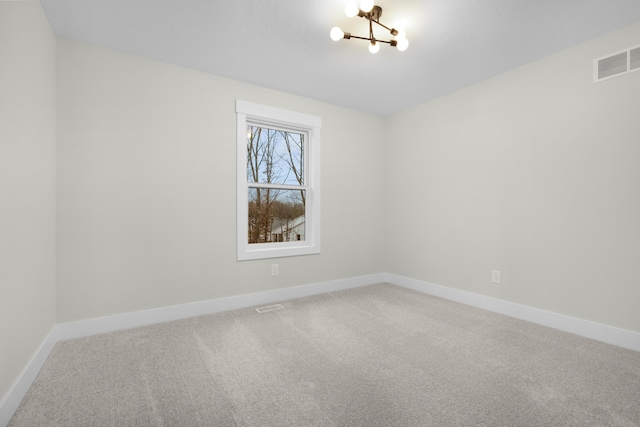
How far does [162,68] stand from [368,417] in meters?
3.15

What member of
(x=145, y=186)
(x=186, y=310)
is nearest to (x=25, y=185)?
(x=145, y=186)

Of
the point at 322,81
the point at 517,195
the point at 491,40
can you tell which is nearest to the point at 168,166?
the point at 322,81

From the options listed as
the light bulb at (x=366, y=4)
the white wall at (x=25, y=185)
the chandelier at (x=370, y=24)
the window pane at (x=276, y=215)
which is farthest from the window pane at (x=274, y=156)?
the light bulb at (x=366, y=4)

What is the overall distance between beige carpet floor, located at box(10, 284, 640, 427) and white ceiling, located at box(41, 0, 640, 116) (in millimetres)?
2392

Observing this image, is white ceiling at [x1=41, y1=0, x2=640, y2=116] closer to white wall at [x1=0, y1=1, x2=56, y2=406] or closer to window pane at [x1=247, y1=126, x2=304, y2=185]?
white wall at [x1=0, y1=1, x2=56, y2=406]

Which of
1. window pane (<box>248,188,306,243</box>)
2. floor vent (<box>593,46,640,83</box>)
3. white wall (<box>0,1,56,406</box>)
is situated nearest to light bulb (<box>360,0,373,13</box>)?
white wall (<box>0,1,56,406</box>)

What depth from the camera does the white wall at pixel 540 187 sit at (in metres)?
2.26

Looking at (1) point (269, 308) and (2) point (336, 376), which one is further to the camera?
(1) point (269, 308)

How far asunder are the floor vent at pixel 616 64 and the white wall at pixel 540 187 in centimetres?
5

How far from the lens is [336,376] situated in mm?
1834

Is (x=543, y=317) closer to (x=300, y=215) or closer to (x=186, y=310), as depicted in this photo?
(x=300, y=215)

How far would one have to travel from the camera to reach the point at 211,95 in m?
2.96

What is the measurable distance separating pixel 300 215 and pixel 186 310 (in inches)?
64.9

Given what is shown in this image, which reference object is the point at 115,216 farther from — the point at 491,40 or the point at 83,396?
the point at 491,40
